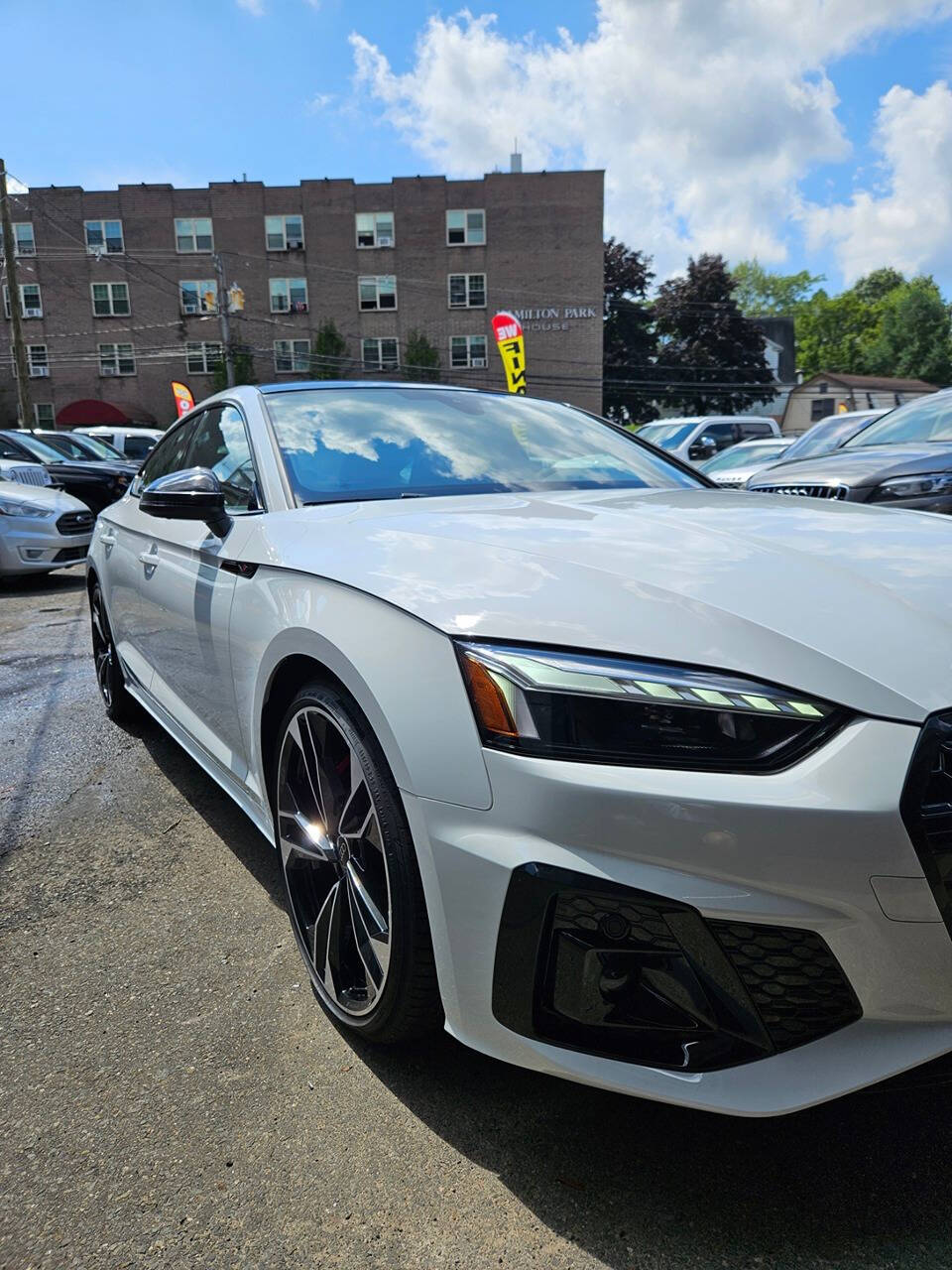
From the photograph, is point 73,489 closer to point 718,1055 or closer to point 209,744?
point 209,744

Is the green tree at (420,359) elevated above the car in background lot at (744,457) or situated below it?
above

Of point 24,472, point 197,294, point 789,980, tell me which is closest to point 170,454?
point 789,980

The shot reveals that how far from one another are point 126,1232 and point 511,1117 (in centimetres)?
69

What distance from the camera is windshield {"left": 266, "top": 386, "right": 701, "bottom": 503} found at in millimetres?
2506

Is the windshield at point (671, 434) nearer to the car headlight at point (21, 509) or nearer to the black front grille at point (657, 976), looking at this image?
the car headlight at point (21, 509)

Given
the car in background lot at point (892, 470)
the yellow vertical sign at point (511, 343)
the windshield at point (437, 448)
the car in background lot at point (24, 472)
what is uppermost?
the yellow vertical sign at point (511, 343)

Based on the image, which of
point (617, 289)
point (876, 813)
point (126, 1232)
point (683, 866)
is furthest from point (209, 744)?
point (617, 289)

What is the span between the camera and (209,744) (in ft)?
9.08

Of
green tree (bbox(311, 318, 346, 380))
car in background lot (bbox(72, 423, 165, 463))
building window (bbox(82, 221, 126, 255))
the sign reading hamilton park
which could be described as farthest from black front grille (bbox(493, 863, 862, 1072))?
building window (bbox(82, 221, 126, 255))

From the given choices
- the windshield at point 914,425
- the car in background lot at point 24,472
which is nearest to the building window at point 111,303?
the car in background lot at point 24,472

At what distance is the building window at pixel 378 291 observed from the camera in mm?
38469

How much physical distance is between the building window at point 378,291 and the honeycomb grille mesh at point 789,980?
40.3 m

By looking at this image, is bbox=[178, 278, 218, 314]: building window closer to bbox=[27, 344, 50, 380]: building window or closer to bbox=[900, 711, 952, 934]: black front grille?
bbox=[27, 344, 50, 380]: building window

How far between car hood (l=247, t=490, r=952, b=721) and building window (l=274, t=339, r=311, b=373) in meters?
39.0
